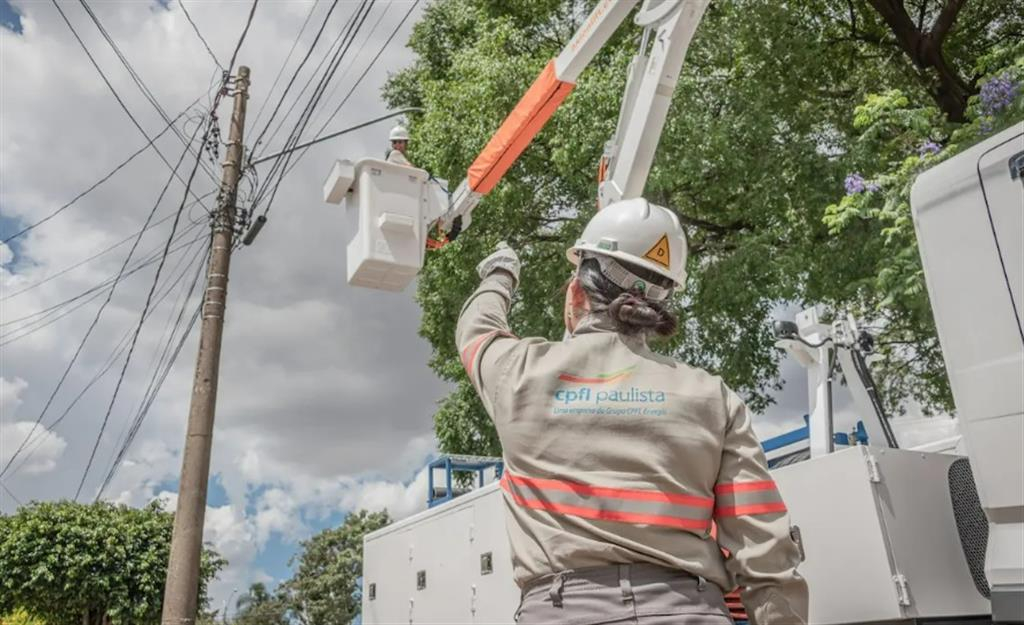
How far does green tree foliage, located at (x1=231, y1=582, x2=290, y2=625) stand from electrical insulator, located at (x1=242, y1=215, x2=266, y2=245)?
203 ft

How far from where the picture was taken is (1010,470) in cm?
268

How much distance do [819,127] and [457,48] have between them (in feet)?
22.5

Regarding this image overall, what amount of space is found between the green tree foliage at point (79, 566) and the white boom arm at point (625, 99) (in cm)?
1731

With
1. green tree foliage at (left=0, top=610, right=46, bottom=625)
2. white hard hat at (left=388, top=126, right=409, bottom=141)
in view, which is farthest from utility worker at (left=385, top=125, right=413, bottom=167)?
green tree foliage at (left=0, top=610, right=46, bottom=625)

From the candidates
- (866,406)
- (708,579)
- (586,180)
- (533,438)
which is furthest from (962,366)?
(586,180)

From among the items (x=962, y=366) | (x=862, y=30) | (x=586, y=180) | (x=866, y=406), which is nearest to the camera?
(x=962, y=366)

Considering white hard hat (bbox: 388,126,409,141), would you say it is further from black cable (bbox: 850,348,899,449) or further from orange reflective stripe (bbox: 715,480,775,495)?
orange reflective stripe (bbox: 715,480,775,495)

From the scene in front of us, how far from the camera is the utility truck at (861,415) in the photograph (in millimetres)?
2764

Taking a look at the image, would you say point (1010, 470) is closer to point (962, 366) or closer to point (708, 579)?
point (962, 366)

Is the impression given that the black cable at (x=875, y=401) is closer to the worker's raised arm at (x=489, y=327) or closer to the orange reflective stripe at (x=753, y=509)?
the worker's raised arm at (x=489, y=327)

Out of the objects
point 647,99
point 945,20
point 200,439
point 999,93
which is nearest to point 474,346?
point 647,99

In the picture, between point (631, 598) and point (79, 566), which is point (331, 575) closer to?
point (79, 566)

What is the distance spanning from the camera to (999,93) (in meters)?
7.98

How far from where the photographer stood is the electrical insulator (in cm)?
1130
